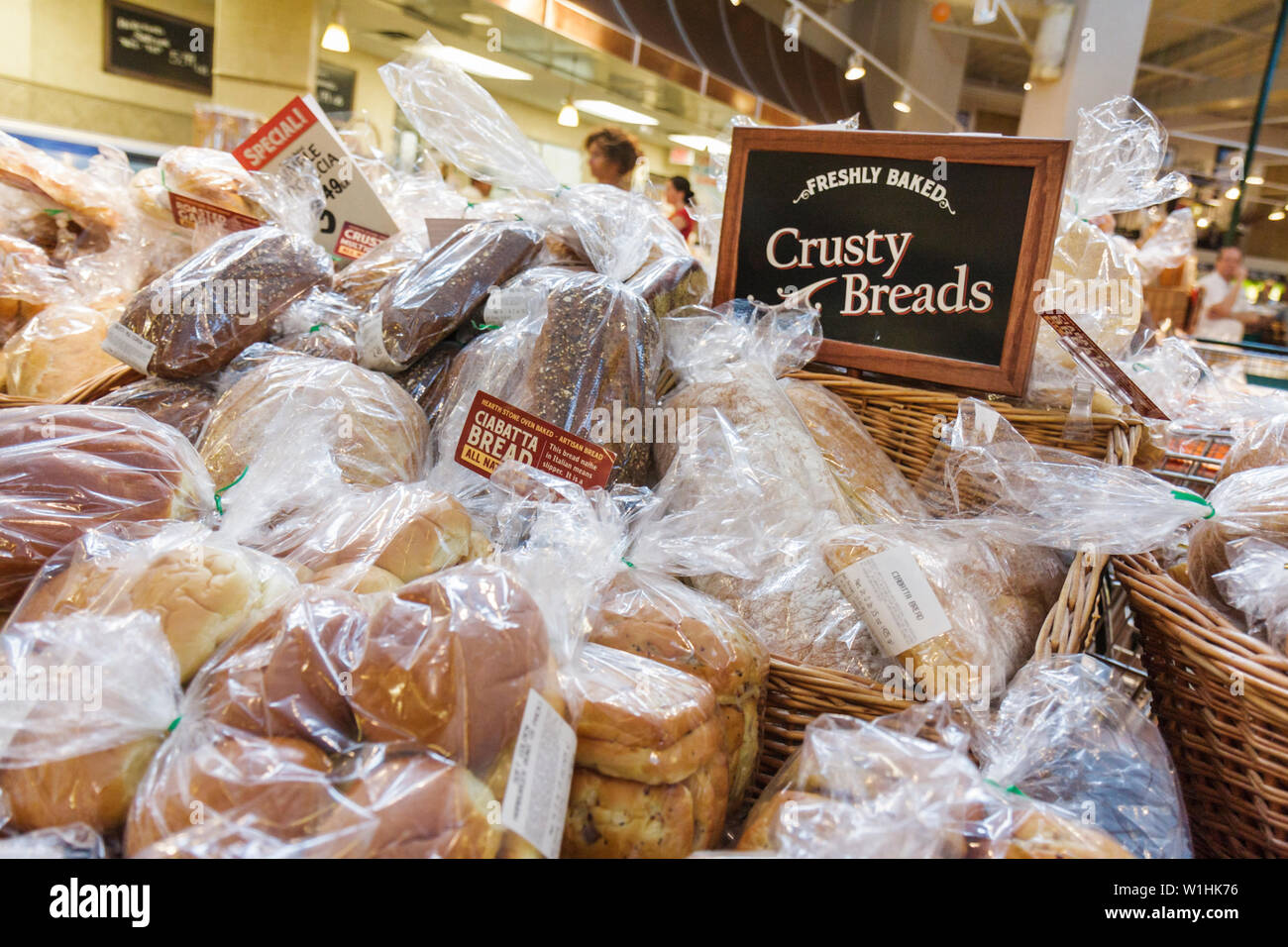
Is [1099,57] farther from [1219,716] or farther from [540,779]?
[540,779]

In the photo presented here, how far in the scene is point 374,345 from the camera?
156 centimetres

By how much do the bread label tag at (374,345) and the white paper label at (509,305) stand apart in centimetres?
19

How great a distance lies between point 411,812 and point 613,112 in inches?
355

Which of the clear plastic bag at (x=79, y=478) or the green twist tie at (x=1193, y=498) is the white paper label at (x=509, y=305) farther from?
the green twist tie at (x=1193, y=498)

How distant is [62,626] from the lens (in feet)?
2.54

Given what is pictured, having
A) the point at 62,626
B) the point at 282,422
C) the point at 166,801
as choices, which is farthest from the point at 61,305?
the point at 166,801

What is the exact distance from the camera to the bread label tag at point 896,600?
1.08 m

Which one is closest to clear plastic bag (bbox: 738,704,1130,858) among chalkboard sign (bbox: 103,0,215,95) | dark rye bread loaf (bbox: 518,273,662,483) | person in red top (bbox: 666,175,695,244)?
dark rye bread loaf (bbox: 518,273,662,483)

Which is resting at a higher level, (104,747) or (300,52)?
(300,52)

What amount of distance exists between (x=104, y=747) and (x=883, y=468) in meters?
1.25

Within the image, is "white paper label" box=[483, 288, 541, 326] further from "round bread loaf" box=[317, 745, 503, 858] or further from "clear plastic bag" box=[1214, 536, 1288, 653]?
"clear plastic bag" box=[1214, 536, 1288, 653]
